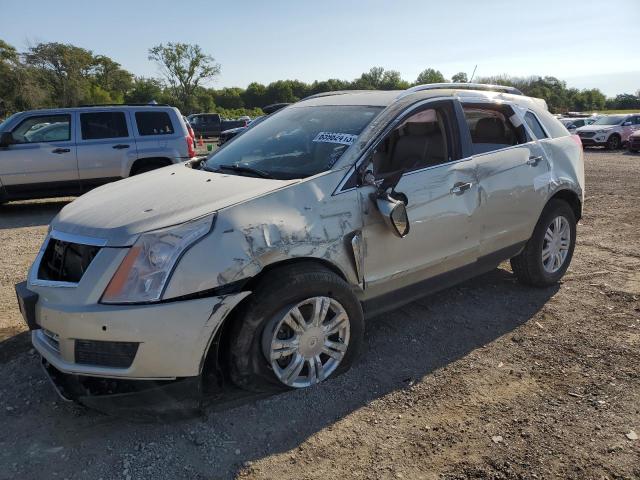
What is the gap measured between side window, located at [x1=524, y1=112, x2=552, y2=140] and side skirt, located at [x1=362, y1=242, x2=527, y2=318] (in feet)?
3.28

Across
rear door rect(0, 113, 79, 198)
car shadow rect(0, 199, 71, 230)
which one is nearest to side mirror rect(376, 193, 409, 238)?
car shadow rect(0, 199, 71, 230)

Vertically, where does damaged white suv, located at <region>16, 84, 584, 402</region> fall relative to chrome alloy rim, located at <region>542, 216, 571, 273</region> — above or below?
above

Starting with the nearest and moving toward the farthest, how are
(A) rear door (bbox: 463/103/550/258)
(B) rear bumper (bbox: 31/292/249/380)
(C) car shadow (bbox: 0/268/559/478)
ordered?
(B) rear bumper (bbox: 31/292/249/380) < (C) car shadow (bbox: 0/268/559/478) < (A) rear door (bbox: 463/103/550/258)

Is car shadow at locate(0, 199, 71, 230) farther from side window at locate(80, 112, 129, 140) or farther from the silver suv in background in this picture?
side window at locate(80, 112, 129, 140)

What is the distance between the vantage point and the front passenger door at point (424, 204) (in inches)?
132

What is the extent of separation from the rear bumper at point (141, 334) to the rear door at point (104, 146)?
279 inches

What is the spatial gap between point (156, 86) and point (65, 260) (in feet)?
264

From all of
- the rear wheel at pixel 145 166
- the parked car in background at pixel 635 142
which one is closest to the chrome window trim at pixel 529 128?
the rear wheel at pixel 145 166

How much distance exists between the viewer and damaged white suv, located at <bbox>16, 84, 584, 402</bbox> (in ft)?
8.51

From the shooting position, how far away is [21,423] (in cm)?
288

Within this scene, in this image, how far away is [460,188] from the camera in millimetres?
3787

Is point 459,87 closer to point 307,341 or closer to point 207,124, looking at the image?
point 307,341

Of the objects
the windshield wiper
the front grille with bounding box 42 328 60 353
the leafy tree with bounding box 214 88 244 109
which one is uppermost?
the leafy tree with bounding box 214 88 244 109

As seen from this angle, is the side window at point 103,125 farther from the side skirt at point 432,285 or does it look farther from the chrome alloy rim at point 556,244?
the chrome alloy rim at point 556,244
